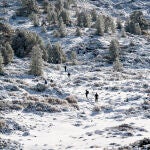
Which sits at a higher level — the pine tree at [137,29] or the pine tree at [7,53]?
the pine tree at [7,53]

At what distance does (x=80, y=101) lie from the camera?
4784 cm

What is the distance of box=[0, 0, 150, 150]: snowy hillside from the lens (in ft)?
108

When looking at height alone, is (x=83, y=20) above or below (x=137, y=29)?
above

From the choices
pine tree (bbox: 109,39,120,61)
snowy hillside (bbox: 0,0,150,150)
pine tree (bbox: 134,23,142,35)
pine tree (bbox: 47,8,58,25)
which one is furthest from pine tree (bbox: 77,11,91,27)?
pine tree (bbox: 109,39,120,61)

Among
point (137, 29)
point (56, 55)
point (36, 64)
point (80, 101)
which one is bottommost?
point (137, 29)

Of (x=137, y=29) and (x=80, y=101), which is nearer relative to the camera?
(x=80, y=101)

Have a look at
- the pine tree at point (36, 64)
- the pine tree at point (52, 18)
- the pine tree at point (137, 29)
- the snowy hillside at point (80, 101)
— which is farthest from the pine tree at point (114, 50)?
the pine tree at point (52, 18)

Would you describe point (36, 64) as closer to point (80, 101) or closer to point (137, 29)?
point (80, 101)

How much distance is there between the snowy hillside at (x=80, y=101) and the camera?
3284cm

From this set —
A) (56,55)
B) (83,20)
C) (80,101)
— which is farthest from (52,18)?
(80,101)

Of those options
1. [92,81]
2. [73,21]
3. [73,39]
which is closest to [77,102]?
[92,81]

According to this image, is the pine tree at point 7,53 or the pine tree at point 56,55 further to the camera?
the pine tree at point 56,55

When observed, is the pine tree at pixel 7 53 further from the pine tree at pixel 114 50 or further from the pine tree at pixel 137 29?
the pine tree at pixel 137 29

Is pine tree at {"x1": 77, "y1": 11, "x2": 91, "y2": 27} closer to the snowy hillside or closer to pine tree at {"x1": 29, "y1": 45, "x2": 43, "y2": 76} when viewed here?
the snowy hillside
